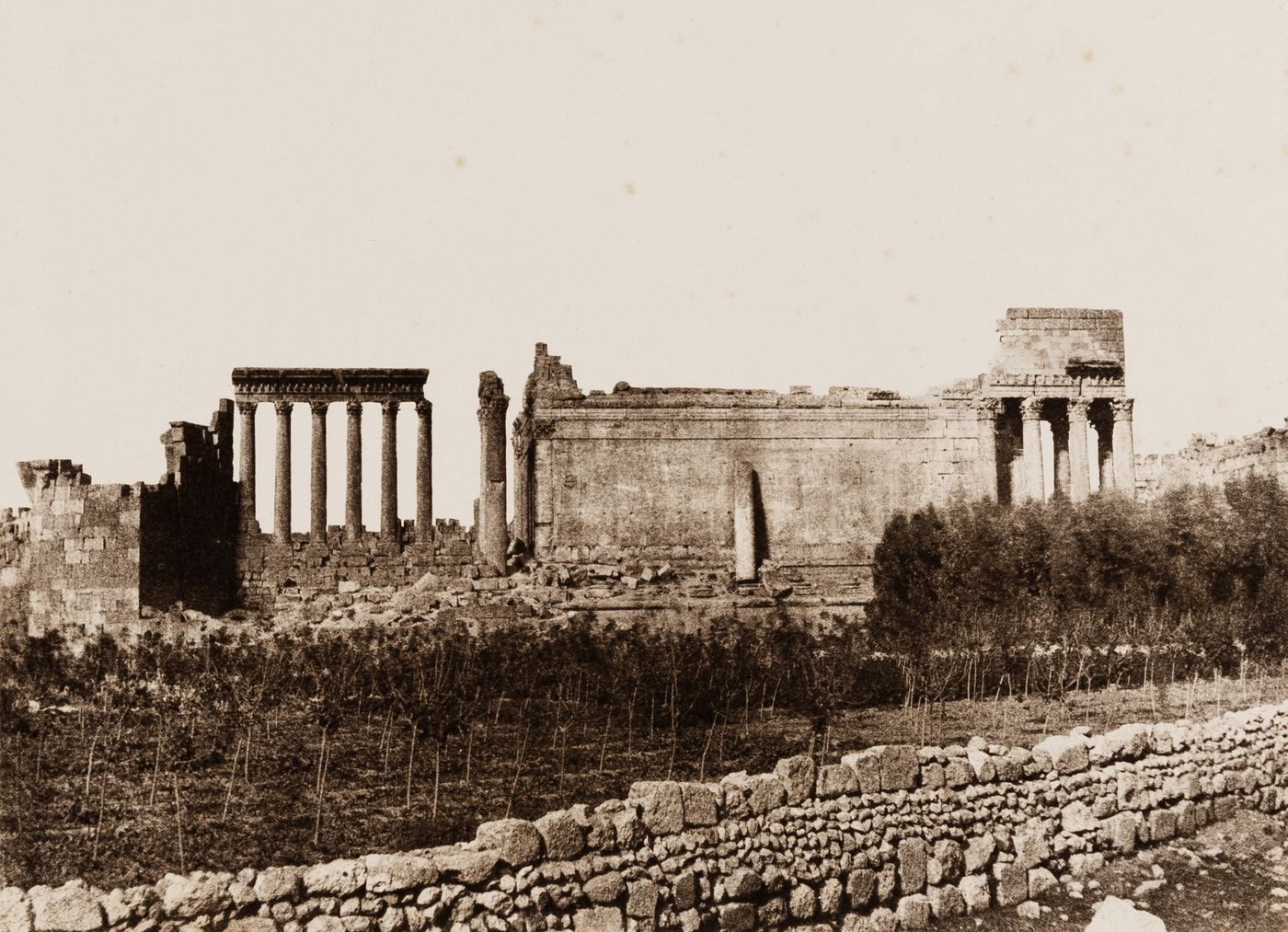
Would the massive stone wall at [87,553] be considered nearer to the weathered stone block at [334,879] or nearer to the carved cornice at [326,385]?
the carved cornice at [326,385]

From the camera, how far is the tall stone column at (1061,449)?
119 feet

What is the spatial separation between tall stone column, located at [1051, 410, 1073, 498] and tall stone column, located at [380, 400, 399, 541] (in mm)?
18555

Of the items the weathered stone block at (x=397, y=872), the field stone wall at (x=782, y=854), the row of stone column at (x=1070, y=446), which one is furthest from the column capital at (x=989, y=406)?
the weathered stone block at (x=397, y=872)

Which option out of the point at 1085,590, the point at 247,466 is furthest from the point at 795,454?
the point at 247,466

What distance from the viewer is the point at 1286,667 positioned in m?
19.8

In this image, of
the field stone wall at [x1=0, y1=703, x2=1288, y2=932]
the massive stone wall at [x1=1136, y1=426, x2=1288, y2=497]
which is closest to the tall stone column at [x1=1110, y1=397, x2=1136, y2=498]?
the massive stone wall at [x1=1136, y1=426, x2=1288, y2=497]

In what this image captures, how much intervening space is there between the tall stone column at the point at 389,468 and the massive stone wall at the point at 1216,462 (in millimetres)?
19300

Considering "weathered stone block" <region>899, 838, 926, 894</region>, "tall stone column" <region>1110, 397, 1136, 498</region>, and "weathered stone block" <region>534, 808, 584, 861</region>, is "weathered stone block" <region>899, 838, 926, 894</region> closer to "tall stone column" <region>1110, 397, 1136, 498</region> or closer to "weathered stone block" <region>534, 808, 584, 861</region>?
"weathered stone block" <region>534, 808, 584, 861</region>

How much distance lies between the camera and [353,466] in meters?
32.7

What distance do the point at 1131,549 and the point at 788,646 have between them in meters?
8.01

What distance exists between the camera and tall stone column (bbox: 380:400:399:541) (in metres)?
32.5

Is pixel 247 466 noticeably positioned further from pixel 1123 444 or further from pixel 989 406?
pixel 1123 444

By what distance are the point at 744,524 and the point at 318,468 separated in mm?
11142

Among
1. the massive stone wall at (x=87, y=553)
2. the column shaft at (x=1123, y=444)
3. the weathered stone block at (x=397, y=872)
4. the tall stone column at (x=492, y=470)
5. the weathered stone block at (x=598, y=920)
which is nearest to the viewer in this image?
the weathered stone block at (x=397, y=872)
